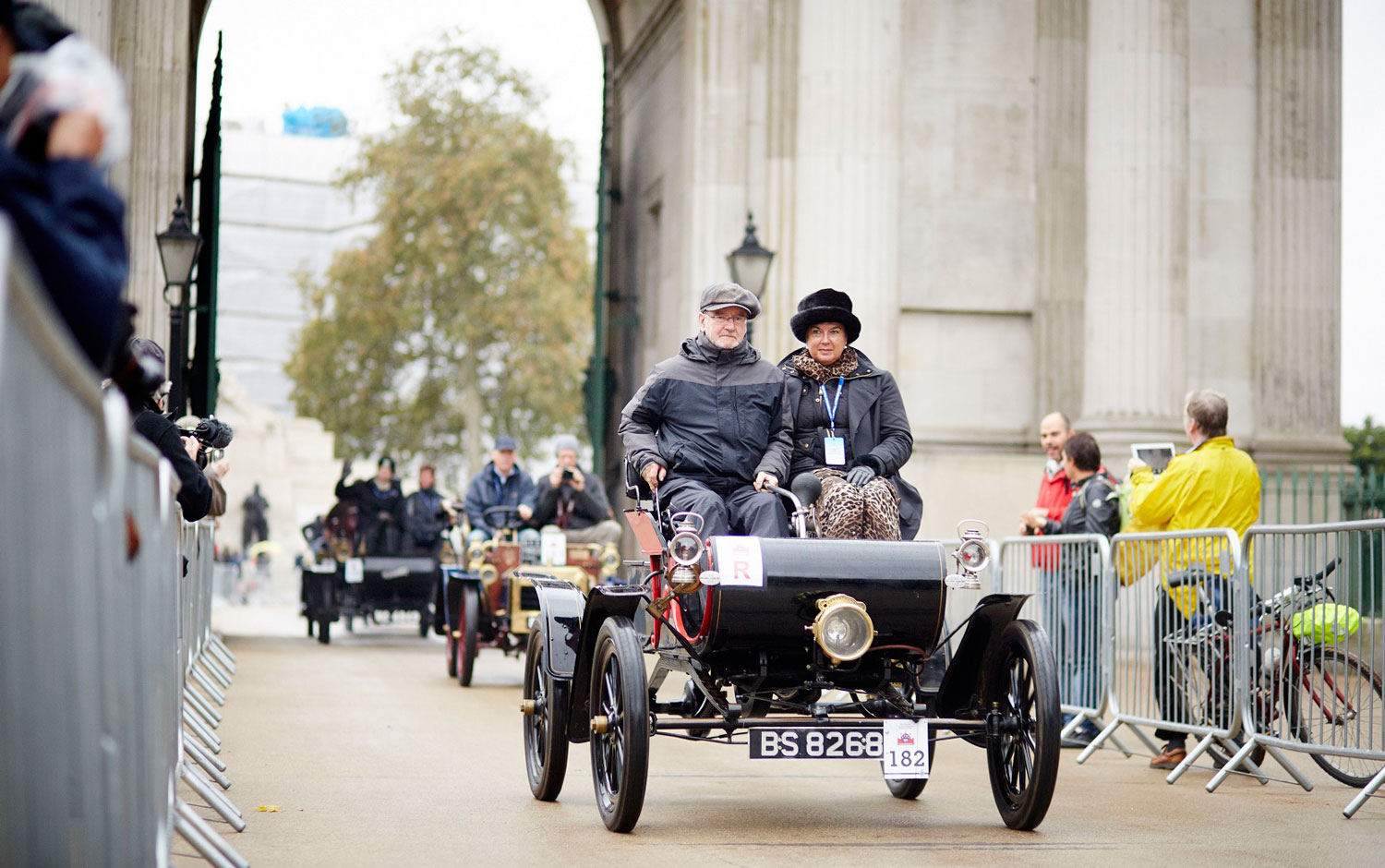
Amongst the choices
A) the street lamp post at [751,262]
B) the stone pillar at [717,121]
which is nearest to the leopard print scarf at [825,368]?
the street lamp post at [751,262]

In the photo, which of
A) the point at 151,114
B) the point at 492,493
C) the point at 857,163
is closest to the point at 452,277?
the point at 151,114

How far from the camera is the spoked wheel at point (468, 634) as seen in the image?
15.3 m

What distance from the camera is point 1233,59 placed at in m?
20.2

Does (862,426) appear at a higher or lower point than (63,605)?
higher

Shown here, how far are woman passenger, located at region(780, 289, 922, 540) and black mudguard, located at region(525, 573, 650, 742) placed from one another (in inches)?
48.5

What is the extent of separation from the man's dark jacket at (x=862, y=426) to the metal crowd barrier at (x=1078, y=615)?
2.75m

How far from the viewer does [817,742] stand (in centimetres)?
699

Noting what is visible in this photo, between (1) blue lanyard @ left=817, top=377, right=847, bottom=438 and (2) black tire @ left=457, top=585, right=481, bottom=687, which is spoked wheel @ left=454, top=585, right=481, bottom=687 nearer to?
(2) black tire @ left=457, top=585, right=481, bottom=687

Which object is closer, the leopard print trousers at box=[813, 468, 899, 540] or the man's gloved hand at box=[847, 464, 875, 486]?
the leopard print trousers at box=[813, 468, 899, 540]

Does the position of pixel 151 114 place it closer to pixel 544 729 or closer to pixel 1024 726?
pixel 544 729

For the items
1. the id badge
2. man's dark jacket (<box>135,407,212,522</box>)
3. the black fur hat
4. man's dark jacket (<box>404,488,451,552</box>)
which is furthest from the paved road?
man's dark jacket (<box>404,488,451,552</box>)

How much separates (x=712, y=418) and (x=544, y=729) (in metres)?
1.58

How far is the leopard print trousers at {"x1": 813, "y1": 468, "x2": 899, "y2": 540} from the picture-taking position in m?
7.77

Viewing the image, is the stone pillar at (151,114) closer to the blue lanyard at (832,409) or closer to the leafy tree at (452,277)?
the blue lanyard at (832,409)
